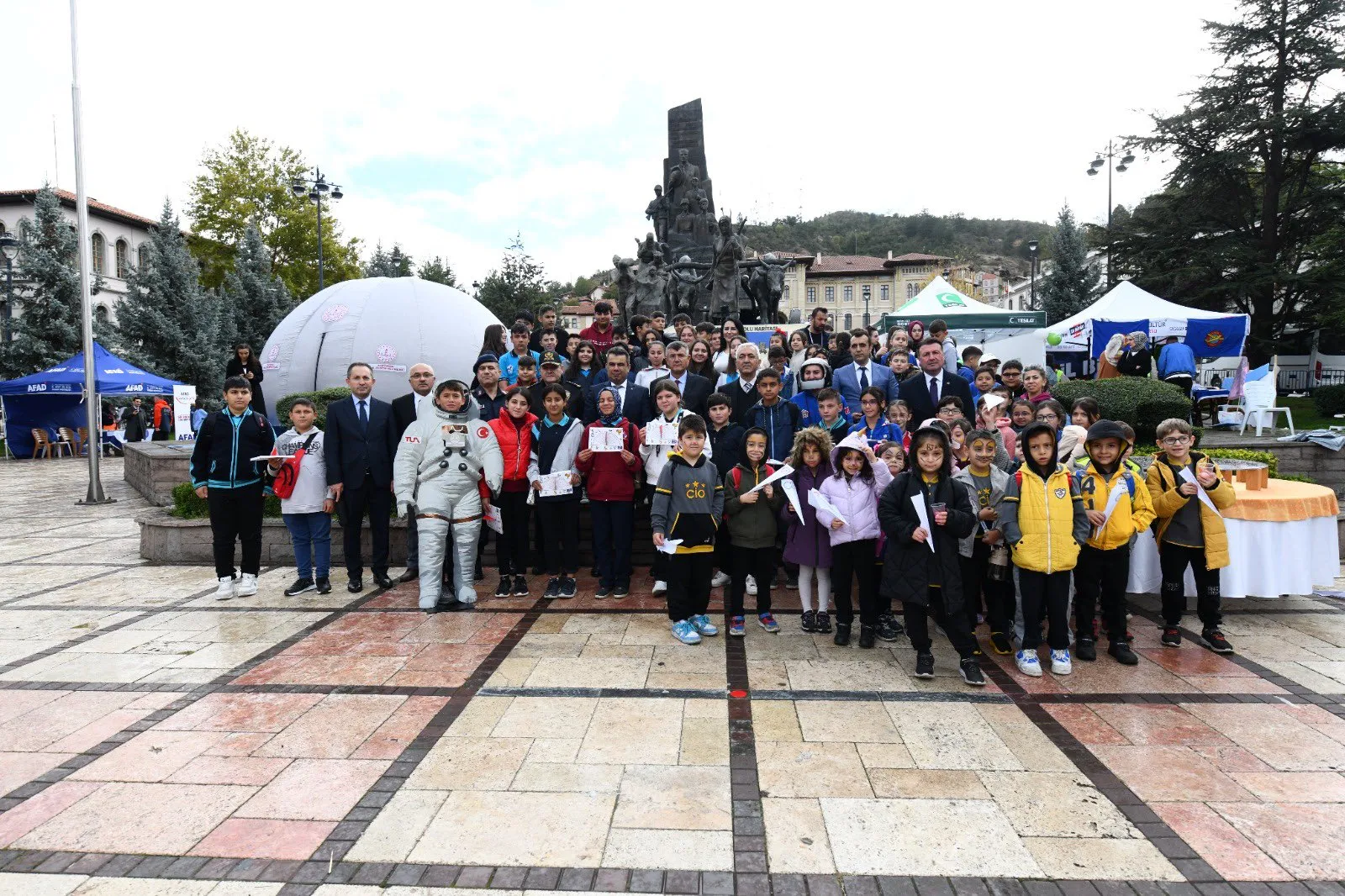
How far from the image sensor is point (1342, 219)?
24.9 m

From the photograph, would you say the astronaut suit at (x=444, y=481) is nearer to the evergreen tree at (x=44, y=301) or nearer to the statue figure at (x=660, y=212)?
the statue figure at (x=660, y=212)

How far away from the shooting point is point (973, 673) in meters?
4.80

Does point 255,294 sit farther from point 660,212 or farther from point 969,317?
point 969,317


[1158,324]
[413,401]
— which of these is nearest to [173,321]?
[413,401]

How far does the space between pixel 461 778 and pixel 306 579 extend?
14.3 ft

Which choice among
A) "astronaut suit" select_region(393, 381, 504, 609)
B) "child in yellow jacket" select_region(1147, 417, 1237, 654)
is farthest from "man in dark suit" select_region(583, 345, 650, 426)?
"child in yellow jacket" select_region(1147, 417, 1237, 654)

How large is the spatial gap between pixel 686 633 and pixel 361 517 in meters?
3.51

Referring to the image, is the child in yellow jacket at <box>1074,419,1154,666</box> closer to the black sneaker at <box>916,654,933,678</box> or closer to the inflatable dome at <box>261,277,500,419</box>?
the black sneaker at <box>916,654,933,678</box>

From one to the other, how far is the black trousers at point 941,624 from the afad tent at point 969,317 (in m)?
14.9

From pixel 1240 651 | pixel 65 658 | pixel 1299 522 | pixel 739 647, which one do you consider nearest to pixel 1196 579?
pixel 1240 651

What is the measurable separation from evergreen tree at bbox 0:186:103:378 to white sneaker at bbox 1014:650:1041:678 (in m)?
33.8

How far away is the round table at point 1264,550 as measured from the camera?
5965 mm

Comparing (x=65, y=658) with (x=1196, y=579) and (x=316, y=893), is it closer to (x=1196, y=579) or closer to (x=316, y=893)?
(x=316, y=893)

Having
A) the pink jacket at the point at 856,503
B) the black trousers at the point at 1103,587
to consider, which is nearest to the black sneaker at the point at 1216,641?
the black trousers at the point at 1103,587
